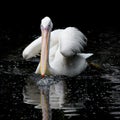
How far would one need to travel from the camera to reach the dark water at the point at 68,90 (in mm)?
6414

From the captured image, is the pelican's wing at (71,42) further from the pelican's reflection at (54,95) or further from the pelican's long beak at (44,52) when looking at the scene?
the pelican's reflection at (54,95)

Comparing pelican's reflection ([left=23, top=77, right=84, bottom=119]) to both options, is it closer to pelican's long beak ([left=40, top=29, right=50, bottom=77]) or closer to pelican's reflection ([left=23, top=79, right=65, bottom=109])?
pelican's reflection ([left=23, top=79, right=65, bottom=109])

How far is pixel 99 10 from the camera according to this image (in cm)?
1475

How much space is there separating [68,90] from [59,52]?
122 cm

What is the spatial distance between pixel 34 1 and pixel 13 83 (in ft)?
25.1

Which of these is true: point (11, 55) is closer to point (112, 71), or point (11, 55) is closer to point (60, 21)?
point (112, 71)

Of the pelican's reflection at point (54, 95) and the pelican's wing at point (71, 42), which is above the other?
the pelican's wing at point (71, 42)

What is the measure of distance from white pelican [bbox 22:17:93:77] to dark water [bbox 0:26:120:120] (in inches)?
5.6

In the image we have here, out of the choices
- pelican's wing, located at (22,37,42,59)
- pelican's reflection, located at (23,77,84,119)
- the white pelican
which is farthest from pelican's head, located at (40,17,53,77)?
pelican's wing, located at (22,37,42,59)

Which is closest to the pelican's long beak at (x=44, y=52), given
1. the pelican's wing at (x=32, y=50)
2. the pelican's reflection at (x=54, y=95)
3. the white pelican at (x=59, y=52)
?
the white pelican at (x=59, y=52)

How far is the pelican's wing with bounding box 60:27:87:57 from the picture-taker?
8.17m

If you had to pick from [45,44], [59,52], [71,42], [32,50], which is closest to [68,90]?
[45,44]

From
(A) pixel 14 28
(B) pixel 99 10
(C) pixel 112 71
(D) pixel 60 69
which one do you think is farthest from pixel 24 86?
(B) pixel 99 10

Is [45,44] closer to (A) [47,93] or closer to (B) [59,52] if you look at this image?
(B) [59,52]
